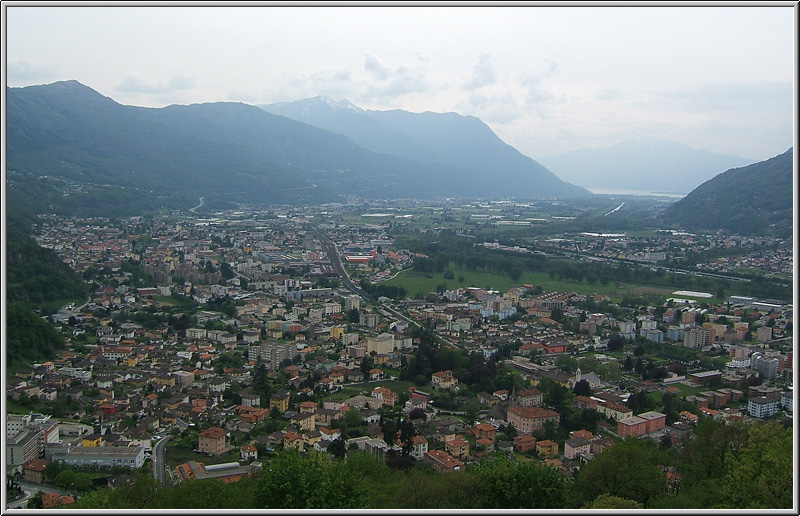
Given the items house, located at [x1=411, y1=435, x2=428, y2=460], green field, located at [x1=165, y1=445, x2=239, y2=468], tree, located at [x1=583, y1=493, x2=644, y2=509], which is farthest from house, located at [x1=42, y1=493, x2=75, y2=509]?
tree, located at [x1=583, y1=493, x2=644, y2=509]

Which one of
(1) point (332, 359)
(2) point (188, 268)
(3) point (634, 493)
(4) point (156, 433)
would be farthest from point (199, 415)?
(2) point (188, 268)

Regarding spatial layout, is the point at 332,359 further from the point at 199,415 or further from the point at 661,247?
the point at 661,247

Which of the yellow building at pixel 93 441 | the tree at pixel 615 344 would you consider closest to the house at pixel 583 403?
the tree at pixel 615 344

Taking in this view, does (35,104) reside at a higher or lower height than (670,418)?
higher

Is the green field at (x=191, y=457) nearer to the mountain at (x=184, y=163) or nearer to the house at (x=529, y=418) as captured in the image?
the house at (x=529, y=418)

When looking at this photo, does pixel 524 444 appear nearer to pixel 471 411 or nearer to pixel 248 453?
pixel 471 411

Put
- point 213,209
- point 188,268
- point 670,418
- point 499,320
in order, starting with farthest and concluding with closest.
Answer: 1. point 213,209
2. point 188,268
3. point 499,320
4. point 670,418
